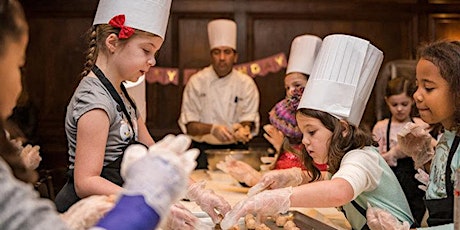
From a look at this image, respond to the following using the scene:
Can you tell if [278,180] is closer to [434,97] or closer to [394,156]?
[434,97]

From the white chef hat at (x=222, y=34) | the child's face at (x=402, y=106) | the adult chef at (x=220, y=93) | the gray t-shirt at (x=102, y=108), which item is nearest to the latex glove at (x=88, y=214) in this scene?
the gray t-shirt at (x=102, y=108)

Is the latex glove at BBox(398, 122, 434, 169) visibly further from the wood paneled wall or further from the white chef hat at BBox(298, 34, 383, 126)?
the wood paneled wall

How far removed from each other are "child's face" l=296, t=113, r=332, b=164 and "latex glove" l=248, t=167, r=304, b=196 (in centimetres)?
14

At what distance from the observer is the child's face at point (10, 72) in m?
0.81

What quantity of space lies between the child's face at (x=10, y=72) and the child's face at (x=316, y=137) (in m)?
1.09

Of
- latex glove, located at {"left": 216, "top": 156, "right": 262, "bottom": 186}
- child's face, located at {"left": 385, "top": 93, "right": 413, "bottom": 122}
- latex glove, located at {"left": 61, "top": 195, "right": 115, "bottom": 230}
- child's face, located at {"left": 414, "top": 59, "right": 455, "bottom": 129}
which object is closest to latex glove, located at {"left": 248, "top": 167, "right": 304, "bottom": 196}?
latex glove, located at {"left": 216, "top": 156, "right": 262, "bottom": 186}

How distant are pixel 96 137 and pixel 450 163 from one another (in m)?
0.89

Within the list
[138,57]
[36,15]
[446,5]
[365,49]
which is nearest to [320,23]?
[446,5]

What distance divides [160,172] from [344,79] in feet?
3.65

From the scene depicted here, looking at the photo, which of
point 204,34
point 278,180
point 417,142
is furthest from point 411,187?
point 204,34

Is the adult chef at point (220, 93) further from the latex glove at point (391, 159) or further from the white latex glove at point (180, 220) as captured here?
the white latex glove at point (180, 220)

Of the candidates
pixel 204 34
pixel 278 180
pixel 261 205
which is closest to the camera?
pixel 261 205

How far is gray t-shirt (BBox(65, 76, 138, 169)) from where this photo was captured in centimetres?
146

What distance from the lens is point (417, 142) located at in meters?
2.04
